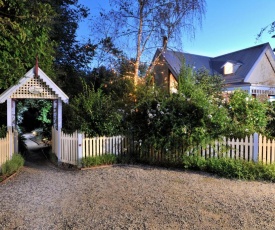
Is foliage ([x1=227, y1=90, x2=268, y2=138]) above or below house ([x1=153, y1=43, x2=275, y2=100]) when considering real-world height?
below

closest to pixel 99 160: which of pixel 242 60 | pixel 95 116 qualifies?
pixel 95 116

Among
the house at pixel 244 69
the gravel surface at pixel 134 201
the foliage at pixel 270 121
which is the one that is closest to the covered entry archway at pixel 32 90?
the gravel surface at pixel 134 201

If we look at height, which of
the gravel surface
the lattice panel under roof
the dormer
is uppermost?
the dormer

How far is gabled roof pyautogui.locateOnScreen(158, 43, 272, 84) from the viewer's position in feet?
65.9

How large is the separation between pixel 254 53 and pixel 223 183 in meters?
19.2

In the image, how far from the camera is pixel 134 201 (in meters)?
4.47

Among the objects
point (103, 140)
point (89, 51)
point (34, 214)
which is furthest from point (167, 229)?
point (89, 51)

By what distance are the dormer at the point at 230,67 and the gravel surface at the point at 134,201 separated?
17320 millimetres

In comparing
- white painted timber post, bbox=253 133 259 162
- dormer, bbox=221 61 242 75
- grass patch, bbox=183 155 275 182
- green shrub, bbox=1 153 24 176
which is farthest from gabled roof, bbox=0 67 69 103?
dormer, bbox=221 61 242 75

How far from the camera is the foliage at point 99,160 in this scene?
24.0ft

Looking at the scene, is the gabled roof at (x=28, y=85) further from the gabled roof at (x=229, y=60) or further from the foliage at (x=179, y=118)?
the gabled roof at (x=229, y=60)

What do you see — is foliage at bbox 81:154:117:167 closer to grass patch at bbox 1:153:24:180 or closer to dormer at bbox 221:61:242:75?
grass patch at bbox 1:153:24:180

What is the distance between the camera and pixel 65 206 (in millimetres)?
4250

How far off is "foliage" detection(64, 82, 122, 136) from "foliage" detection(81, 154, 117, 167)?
2.84 ft
